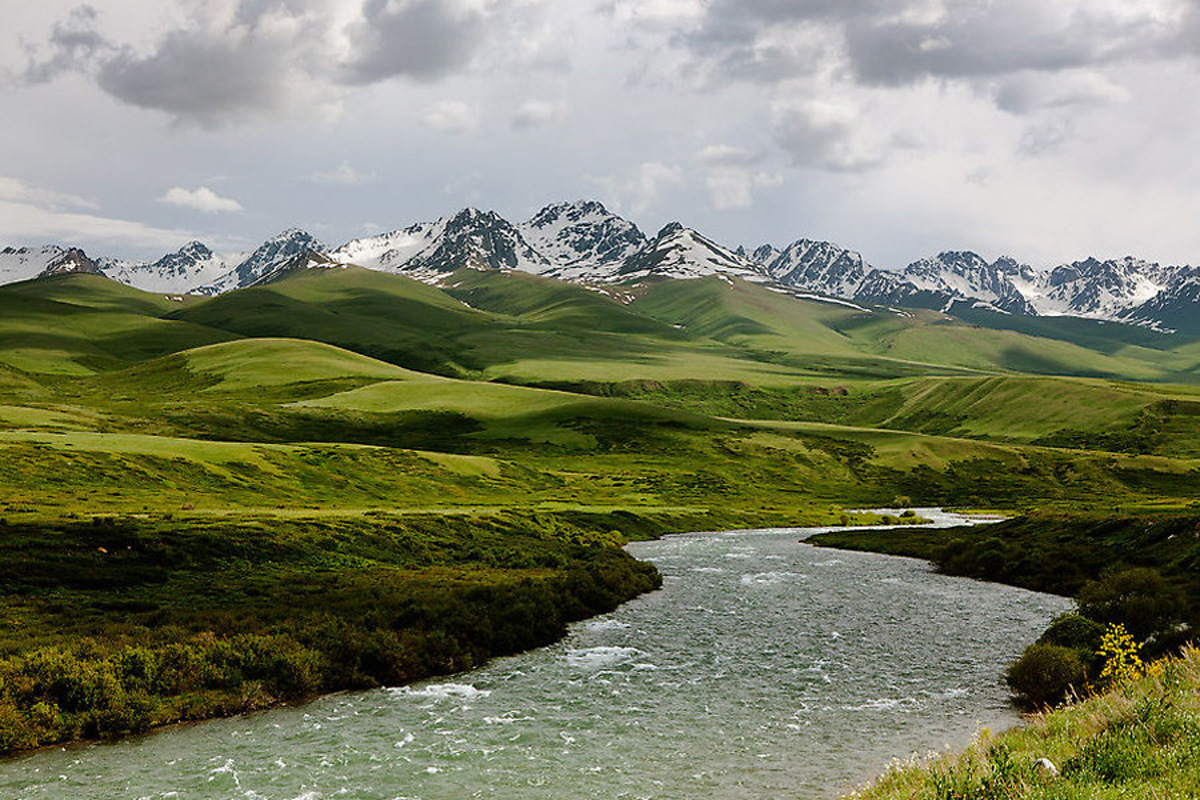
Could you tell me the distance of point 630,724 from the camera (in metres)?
32.6

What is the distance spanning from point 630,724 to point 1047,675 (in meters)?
19.7

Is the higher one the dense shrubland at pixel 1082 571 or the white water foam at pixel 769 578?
the dense shrubland at pixel 1082 571

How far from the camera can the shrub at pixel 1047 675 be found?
3519 cm

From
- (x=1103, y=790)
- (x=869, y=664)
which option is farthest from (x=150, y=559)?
(x=1103, y=790)

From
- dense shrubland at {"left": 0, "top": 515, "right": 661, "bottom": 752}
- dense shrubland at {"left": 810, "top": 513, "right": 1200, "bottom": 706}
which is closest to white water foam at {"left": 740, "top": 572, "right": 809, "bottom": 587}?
dense shrubland at {"left": 0, "top": 515, "right": 661, "bottom": 752}

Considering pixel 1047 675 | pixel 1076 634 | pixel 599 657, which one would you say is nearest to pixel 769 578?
pixel 599 657

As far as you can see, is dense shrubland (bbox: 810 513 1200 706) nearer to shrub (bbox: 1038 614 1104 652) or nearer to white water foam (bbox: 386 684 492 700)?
shrub (bbox: 1038 614 1104 652)

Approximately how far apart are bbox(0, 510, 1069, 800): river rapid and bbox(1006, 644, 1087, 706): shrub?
1.44 metres

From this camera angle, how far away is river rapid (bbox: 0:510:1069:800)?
1024 inches

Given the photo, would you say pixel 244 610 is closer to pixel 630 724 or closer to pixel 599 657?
pixel 599 657

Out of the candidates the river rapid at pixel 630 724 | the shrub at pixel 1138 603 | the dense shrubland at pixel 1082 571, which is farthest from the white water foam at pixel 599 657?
the shrub at pixel 1138 603

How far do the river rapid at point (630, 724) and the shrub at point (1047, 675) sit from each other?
144cm

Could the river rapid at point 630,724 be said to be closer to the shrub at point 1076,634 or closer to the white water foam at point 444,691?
the white water foam at point 444,691

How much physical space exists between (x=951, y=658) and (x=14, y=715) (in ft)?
147
